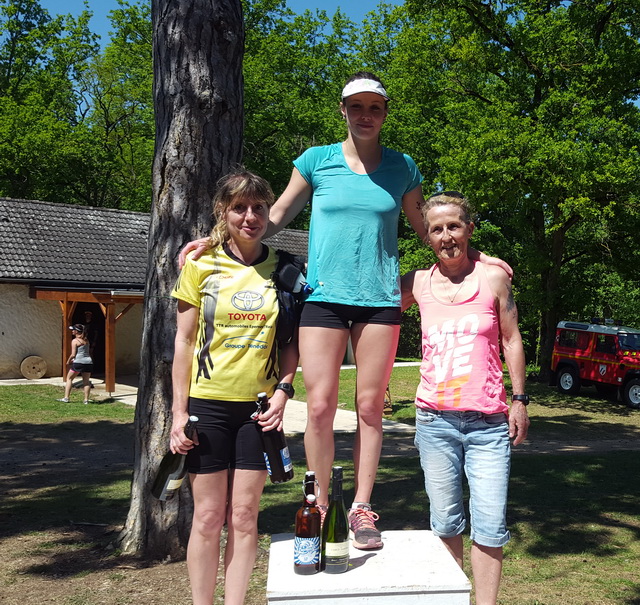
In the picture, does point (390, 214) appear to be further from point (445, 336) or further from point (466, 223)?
point (445, 336)

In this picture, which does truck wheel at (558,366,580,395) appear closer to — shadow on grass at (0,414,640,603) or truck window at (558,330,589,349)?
truck window at (558,330,589,349)

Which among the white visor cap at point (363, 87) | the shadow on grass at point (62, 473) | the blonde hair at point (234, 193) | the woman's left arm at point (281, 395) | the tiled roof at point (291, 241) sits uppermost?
the tiled roof at point (291, 241)

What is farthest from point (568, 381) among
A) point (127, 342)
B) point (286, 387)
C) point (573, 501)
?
point (286, 387)

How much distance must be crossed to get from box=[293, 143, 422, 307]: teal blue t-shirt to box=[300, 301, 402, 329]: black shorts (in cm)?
3

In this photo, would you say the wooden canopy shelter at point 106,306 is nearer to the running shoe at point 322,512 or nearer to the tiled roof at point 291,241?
the tiled roof at point 291,241

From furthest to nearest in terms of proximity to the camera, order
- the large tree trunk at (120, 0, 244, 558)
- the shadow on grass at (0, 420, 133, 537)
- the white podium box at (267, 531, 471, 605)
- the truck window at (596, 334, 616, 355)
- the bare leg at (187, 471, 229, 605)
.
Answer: the truck window at (596, 334, 616, 355) < the shadow on grass at (0, 420, 133, 537) < the large tree trunk at (120, 0, 244, 558) < the bare leg at (187, 471, 229, 605) < the white podium box at (267, 531, 471, 605)

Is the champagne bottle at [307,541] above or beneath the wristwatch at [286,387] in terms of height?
beneath

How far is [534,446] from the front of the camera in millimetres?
12914

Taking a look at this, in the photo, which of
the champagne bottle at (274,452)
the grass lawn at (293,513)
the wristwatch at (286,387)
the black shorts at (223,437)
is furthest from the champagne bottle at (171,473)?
the grass lawn at (293,513)

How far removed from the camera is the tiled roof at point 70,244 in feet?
66.5

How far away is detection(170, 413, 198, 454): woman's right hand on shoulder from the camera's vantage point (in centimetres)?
322

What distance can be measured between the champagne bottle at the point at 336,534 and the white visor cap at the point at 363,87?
5.89ft

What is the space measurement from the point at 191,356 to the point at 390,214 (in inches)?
47.1

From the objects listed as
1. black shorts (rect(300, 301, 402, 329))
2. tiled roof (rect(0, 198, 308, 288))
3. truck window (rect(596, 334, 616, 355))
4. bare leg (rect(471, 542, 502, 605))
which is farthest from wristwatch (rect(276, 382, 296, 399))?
tiled roof (rect(0, 198, 308, 288))
